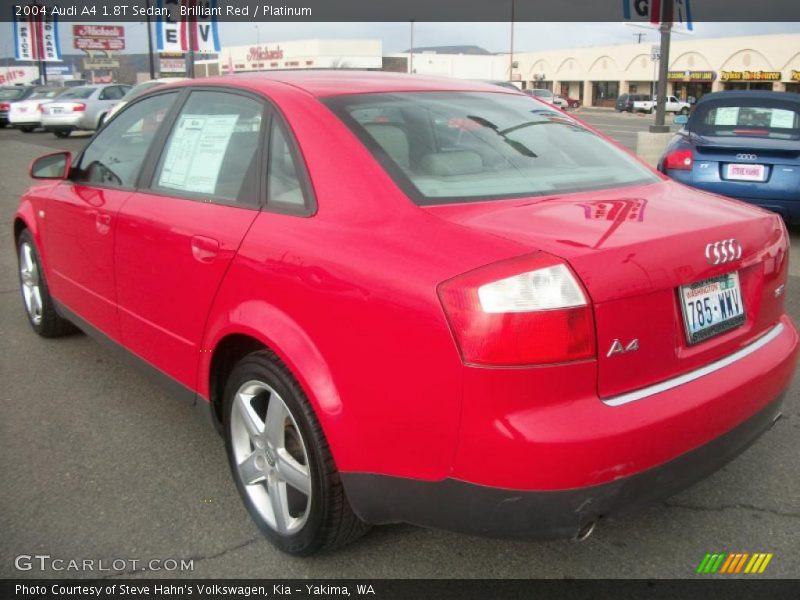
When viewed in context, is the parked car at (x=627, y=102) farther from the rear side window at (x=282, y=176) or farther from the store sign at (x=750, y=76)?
the rear side window at (x=282, y=176)

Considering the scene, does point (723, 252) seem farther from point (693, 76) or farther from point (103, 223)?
point (693, 76)

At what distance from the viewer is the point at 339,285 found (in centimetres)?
217

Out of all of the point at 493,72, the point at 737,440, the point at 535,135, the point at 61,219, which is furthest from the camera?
the point at 493,72

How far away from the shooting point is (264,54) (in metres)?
78.1

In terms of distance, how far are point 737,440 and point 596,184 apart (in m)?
1.00

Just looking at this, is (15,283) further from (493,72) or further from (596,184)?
(493,72)

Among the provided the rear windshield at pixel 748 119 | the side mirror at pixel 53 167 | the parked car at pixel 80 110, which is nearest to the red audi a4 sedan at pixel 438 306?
the side mirror at pixel 53 167

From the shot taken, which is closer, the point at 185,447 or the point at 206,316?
the point at 206,316

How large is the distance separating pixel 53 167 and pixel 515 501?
3.23 m

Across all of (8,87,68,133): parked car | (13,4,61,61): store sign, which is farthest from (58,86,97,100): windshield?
(13,4,61,61): store sign

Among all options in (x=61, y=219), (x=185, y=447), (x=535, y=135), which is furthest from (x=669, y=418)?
(x=61, y=219)

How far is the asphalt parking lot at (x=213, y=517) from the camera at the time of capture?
251 centimetres

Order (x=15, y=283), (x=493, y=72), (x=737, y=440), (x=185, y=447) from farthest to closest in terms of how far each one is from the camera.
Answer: (x=493, y=72), (x=15, y=283), (x=185, y=447), (x=737, y=440)
